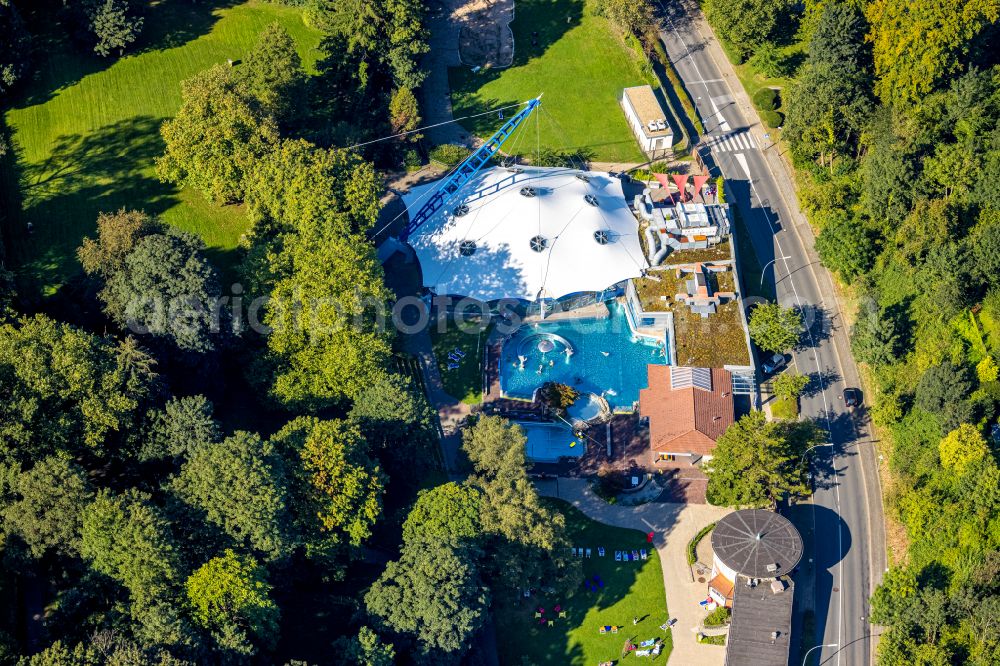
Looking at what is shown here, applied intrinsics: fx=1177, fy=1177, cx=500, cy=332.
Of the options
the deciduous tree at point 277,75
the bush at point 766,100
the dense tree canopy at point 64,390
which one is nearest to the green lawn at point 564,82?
the bush at point 766,100

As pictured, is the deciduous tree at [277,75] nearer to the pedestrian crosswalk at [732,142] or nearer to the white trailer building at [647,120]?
the white trailer building at [647,120]

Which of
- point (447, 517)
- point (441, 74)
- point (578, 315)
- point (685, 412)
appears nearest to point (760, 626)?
point (685, 412)

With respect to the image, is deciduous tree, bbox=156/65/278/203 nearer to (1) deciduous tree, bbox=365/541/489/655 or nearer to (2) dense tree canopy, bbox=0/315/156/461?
(2) dense tree canopy, bbox=0/315/156/461

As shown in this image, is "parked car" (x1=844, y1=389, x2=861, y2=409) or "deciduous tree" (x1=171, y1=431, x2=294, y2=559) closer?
"deciduous tree" (x1=171, y1=431, x2=294, y2=559)

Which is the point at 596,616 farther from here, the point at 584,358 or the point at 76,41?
the point at 76,41

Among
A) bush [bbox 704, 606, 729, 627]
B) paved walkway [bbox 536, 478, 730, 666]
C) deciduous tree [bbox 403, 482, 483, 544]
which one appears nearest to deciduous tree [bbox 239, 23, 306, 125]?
deciduous tree [bbox 403, 482, 483, 544]

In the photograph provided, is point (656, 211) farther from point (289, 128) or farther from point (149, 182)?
point (149, 182)
